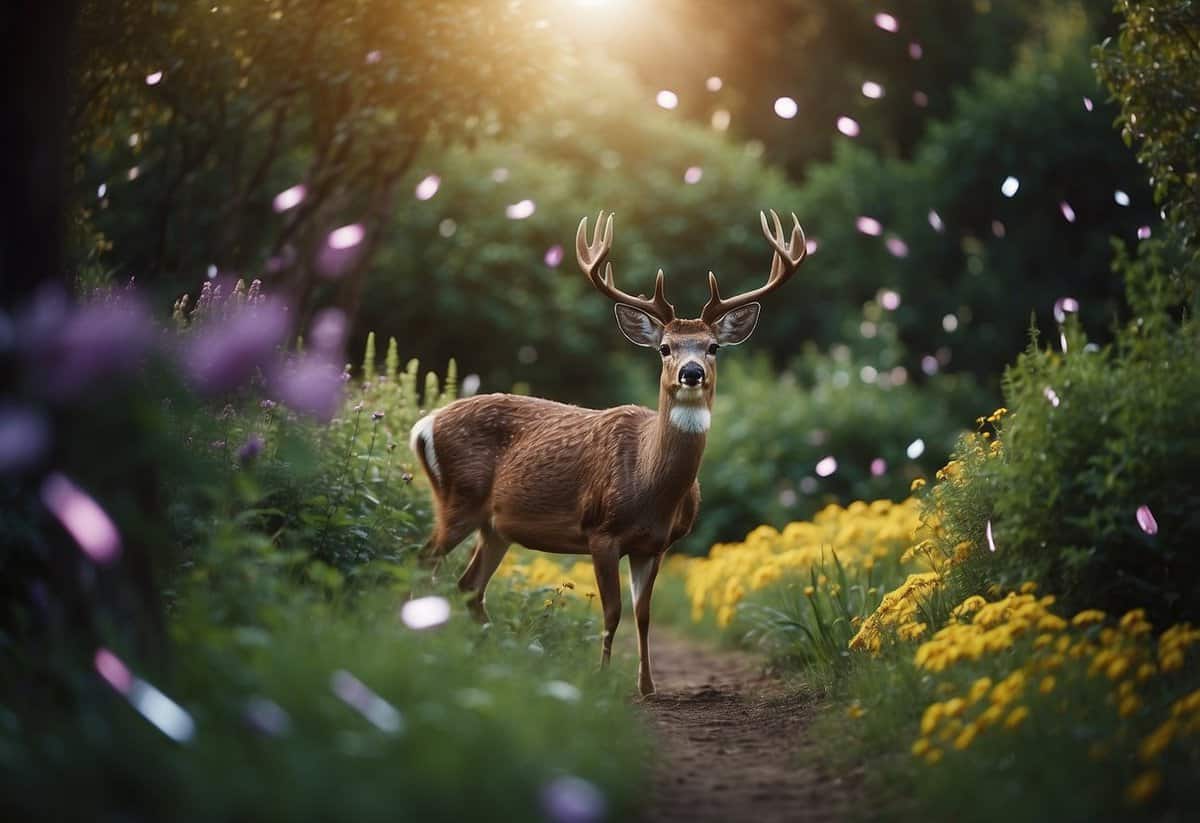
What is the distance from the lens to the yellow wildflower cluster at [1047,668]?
456cm

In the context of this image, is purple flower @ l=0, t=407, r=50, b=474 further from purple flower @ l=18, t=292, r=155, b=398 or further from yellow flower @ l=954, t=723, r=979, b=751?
yellow flower @ l=954, t=723, r=979, b=751

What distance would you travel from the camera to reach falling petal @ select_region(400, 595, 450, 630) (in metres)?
4.93

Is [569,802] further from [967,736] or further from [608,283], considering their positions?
[608,283]

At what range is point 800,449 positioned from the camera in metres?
13.5

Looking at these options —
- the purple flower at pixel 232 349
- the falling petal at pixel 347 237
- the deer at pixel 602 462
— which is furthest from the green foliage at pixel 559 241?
the purple flower at pixel 232 349

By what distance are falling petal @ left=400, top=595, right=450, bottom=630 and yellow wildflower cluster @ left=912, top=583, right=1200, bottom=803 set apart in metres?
1.76

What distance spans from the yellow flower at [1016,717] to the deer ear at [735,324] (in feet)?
9.99

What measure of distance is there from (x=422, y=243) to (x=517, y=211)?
16.3ft

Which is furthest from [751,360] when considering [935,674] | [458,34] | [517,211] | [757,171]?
[935,674]

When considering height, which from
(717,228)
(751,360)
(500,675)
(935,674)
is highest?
(500,675)

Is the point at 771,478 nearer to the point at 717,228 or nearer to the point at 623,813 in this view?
the point at 717,228

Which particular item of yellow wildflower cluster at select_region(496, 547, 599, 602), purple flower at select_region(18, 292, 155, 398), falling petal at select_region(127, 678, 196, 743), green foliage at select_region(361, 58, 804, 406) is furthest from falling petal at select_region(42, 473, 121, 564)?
green foliage at select_region(361, 58, 804, 406)

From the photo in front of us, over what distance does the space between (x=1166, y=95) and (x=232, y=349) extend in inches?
192

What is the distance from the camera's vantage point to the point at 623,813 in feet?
14.6
